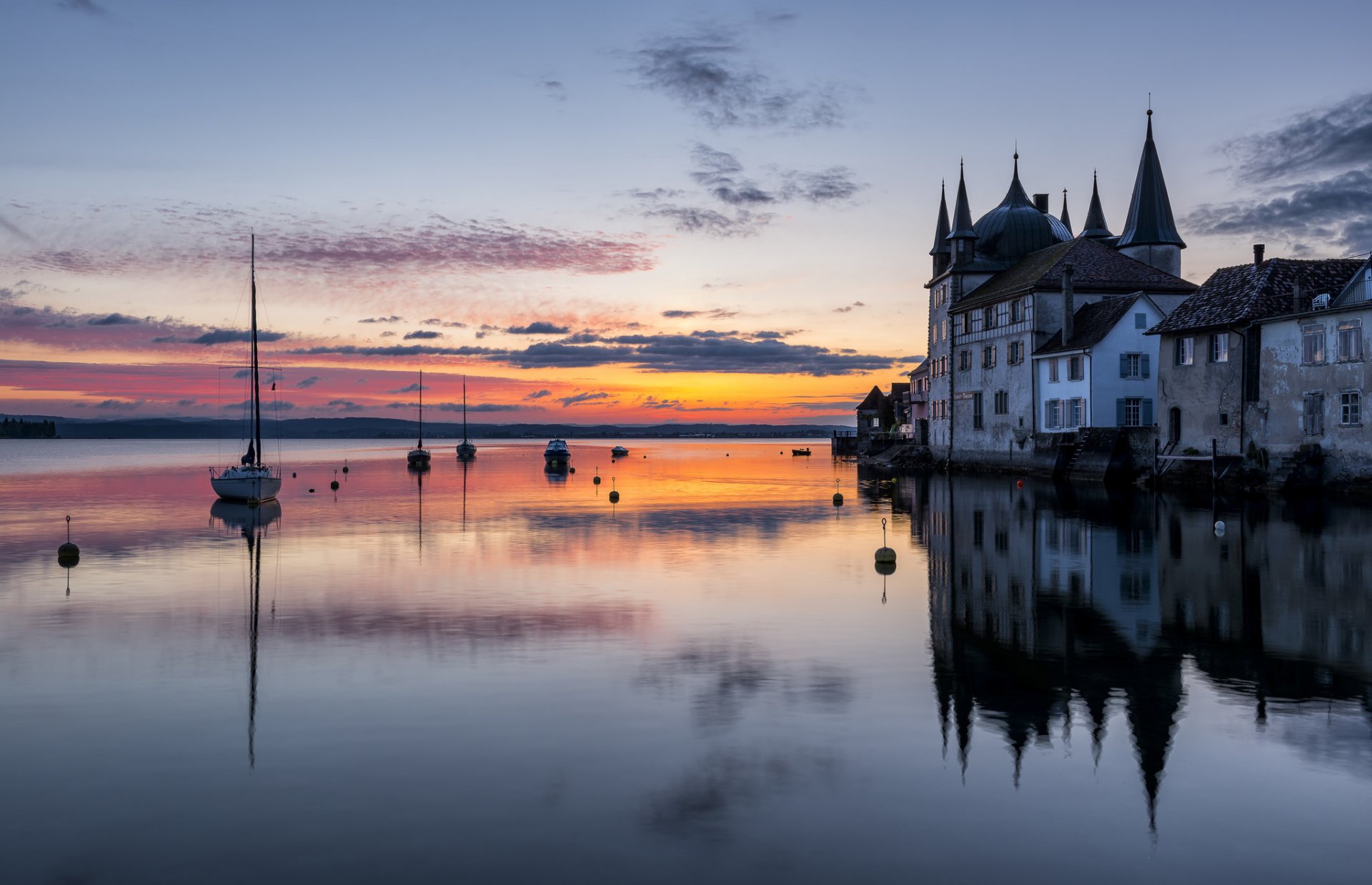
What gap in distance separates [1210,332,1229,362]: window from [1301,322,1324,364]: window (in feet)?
14.5

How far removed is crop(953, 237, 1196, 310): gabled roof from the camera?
219 feet

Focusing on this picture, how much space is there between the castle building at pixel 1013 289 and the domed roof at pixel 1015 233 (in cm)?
10

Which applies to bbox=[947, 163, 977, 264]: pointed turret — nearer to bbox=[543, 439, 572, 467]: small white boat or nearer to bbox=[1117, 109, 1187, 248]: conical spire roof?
bbox=[1117, 109, 1187, 248]: conical spire roof

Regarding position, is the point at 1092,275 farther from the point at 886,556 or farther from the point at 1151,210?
the point at 886,556

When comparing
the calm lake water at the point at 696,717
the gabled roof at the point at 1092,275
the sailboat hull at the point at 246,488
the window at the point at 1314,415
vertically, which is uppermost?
the gabled roof at the point at 1092,275

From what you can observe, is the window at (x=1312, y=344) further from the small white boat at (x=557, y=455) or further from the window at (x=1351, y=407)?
the small white boat at (x=557, y=455)

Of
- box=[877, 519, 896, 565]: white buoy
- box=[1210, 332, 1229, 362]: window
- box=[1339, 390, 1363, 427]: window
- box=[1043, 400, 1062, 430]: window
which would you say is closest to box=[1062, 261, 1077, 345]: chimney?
box=[1043, 400, 1062, 430]: window

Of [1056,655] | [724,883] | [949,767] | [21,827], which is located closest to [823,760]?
[949,767]

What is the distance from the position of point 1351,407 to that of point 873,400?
88.1 meters

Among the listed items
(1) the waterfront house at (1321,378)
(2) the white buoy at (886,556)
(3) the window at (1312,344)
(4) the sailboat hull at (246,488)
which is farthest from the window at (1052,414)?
(4) the sailboat hull at (246,488)

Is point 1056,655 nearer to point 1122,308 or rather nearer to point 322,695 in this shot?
point 322,695

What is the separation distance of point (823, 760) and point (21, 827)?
809cm

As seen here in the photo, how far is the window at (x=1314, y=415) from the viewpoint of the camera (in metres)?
47.2

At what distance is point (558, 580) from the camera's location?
1056 inches
